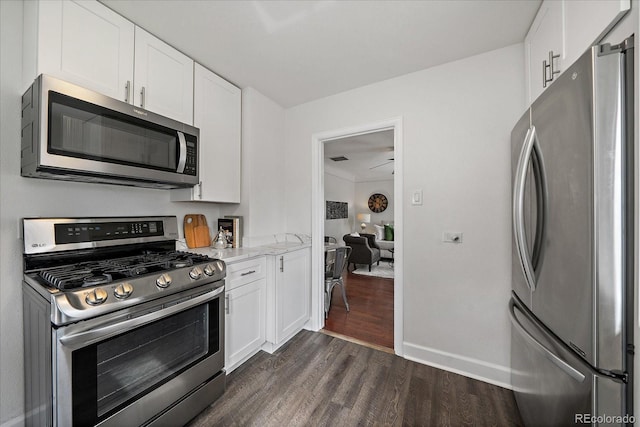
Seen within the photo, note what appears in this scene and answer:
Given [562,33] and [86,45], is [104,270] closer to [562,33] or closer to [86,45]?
[86,45]

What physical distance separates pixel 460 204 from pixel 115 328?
7.46 feet

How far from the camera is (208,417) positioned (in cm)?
146

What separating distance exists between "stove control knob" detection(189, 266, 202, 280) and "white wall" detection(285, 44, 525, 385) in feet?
5.34

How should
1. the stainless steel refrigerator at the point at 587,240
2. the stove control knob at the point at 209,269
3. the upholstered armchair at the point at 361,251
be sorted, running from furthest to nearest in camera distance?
the upholstered armchair at the point at 361,251
the stove control knob at the point at 209,269
the stainless steel refrigerator at the point at 587,240

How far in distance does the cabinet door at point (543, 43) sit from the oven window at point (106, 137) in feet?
7.42

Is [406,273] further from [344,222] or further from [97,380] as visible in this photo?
[344,222]

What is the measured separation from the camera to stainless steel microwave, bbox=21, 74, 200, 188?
1151 millimetres

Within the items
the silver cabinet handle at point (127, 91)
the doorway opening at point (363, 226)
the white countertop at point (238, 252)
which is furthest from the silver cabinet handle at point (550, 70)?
the silver cabinet handle at point (127, 91)

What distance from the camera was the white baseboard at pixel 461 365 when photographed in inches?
69.7

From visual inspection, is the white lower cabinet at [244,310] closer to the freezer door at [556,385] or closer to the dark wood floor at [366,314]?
the dark wood floor at [366,314]

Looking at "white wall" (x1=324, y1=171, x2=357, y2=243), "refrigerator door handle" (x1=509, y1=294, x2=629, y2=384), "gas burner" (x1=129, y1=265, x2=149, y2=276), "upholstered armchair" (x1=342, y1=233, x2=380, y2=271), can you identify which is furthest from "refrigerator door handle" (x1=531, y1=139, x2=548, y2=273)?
"white wall" (x1=324, y1=171, x2=357, y2=243)

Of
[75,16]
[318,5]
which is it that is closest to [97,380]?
[75,16]

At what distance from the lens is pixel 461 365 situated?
6.23ft

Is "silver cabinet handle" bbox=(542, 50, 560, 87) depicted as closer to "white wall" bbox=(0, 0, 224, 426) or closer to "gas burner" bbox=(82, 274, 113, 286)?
"gas burner" bbox=(82, 274, 113, 286)
